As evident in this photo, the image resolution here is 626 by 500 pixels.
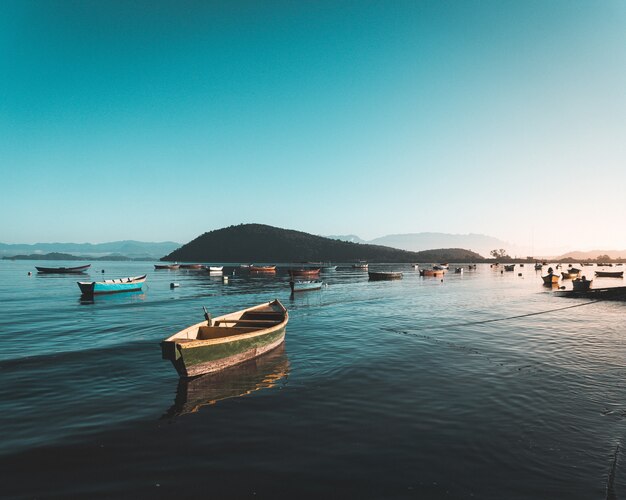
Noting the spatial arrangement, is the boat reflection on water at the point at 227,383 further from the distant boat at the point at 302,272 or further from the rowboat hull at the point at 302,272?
the rowboat hull at the point at 302,272

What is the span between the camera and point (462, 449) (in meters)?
9.32

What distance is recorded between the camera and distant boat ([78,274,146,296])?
4822 cm

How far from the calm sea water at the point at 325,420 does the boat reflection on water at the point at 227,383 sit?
0.28 feet

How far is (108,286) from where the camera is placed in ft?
168

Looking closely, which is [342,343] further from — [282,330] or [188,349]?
[188,349]

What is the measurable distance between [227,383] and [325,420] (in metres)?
5.36

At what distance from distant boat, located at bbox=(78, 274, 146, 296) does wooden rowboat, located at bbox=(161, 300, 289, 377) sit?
36.9m

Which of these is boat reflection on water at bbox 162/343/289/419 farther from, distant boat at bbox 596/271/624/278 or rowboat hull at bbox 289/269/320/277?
distant boat at bbox 596/271/624/278

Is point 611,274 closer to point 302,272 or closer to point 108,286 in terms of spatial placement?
point 302,272

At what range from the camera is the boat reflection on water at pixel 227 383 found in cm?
1270

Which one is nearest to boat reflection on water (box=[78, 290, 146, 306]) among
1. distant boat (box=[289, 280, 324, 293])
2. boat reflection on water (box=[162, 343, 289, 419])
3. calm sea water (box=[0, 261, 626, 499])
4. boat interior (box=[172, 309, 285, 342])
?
distant boat (box=[289, 280, 324, 293])

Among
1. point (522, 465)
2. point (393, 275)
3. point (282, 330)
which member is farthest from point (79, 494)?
point (393, 275)

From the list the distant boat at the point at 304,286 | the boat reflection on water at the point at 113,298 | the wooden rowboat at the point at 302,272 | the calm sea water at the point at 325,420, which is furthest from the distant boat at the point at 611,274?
the boat reflection on water at the point at 113,298

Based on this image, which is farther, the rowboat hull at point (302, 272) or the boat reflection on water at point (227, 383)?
the rowboat hull at point (302, 272)
